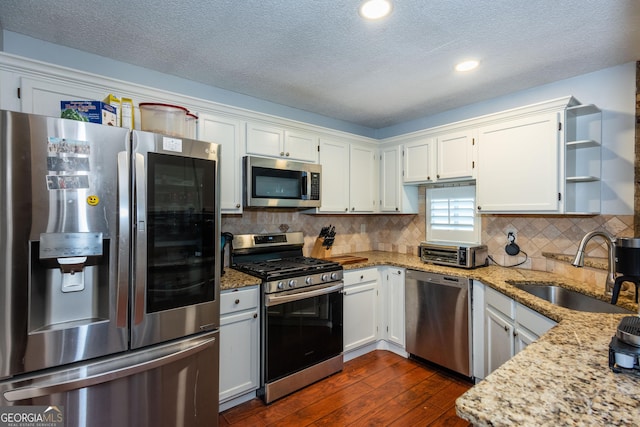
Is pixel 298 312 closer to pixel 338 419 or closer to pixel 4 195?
pixel 338 419

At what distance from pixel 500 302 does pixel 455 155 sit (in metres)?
1.39

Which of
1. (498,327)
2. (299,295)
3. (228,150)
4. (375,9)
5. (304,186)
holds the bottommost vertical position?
(498,327)

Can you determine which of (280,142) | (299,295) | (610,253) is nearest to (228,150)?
(280,142)

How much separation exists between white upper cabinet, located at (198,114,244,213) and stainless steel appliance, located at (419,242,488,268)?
5.95 ft

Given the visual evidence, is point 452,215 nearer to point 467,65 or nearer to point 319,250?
point 319,250

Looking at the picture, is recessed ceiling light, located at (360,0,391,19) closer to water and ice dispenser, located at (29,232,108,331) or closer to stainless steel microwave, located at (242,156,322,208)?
stainless steel microwave, located at (242,156,322,208)

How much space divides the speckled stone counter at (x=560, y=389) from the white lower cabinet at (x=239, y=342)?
1662mm

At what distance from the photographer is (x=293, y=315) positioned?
249cm

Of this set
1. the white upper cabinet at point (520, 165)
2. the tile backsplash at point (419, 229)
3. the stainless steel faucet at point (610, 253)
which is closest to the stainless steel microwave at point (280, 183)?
the tile backsplash at point (419, 229)

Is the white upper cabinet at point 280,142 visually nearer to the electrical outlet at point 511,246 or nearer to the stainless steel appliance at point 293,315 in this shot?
the stainless steel appliance at point 293,315

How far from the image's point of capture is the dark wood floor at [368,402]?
217cm

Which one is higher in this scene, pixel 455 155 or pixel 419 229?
pixel 455 155

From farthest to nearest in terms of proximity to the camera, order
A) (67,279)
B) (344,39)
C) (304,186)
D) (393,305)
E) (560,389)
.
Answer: (393,305) → (304,186) → (344,39) → (67,279) → (560,389)

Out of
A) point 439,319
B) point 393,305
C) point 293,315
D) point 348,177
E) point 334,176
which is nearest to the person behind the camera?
point 293,315
